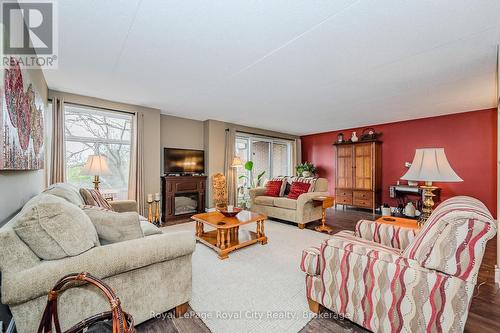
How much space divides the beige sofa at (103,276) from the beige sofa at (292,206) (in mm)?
2751

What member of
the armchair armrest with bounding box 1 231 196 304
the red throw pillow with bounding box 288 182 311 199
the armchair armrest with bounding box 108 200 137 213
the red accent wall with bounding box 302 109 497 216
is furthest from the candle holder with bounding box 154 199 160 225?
the red accent wall with bounding box 302 109 497 216

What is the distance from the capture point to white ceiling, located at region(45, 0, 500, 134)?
1.62 m

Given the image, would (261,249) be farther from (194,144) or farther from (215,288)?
(194,144)

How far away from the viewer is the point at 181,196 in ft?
15.9

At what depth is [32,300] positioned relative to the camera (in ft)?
3.59

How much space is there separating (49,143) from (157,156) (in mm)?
1671

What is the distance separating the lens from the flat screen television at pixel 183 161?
15.5ft

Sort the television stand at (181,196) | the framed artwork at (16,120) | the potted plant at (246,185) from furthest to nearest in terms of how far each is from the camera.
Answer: the potted plant at (246,185), the television stand at (181,196), the framed artwork at (16,120)

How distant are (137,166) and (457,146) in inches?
265

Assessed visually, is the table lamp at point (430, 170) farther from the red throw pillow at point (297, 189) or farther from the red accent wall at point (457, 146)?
the red accent wall at point (457, 146)

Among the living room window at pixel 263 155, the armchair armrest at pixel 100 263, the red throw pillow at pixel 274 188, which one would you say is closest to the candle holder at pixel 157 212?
the red throw pillow at pixel 274 188

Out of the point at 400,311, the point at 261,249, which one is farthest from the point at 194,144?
the point at 400,311

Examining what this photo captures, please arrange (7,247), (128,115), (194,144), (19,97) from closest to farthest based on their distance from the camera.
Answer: (7,247) < (19,97) < (128,115) < (194,144)

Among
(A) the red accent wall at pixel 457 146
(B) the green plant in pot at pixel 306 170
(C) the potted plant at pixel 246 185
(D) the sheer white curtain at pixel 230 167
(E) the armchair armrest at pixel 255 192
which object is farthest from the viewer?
(B) the green plant in pot at pixel 306 170
